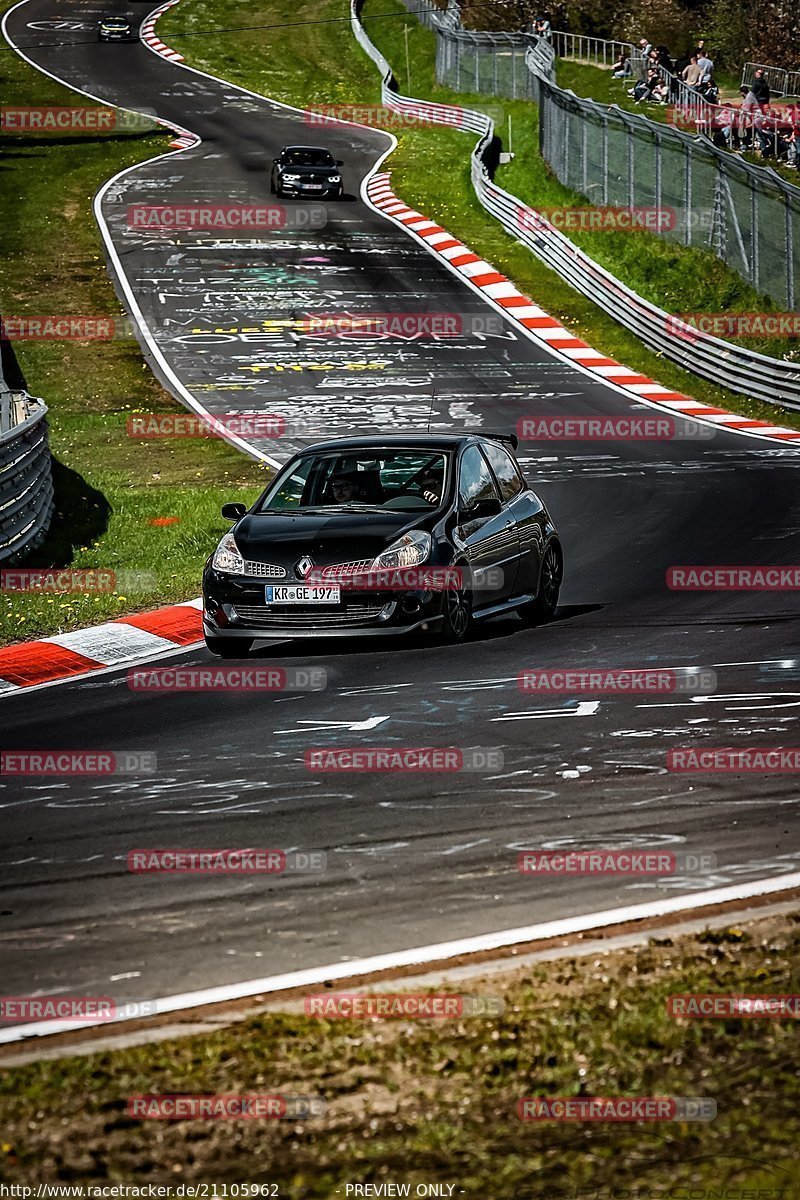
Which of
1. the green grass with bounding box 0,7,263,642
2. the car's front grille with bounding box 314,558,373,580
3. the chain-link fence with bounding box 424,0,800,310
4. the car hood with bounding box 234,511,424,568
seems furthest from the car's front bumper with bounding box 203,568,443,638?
the chain-link fence with bounding box 424,0,800,310

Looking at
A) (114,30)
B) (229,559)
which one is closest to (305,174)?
(114,30)

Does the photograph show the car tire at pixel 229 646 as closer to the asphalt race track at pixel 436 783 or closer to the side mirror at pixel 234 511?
the asphalt race track at pixel 436 783

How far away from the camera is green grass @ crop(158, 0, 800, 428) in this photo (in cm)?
3103

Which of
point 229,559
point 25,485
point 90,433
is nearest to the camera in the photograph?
point 229,559

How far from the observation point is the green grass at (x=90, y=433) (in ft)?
51.0

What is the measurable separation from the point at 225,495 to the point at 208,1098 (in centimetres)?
1548

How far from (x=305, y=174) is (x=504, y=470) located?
1213 inches

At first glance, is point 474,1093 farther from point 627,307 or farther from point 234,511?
point 627,307

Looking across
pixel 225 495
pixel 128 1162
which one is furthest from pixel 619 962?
pixel 225 495

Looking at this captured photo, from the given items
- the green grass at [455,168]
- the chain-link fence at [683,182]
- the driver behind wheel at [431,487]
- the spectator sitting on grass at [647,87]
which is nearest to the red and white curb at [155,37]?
the green grass at [455,168]

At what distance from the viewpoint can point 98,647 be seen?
1320 centimetres

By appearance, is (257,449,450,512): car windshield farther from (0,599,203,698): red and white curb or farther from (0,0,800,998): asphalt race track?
(0,599,203,698): red and white curb

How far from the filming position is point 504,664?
38.5 ft

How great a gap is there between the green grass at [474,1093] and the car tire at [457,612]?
624 centimetres
